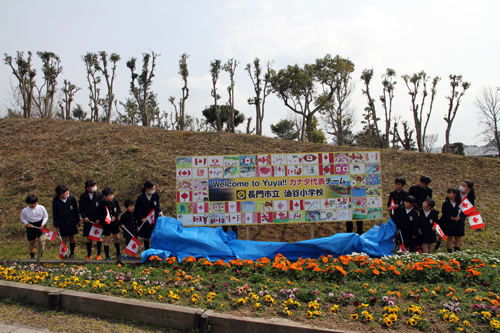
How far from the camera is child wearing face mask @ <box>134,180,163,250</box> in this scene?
6230 millimetres

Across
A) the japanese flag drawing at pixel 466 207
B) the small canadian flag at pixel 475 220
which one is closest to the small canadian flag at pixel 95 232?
the japanese flag drawing at pixel 466 207

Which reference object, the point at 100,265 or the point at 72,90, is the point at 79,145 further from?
the point at 72,90

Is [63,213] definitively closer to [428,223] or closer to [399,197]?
[399,197]

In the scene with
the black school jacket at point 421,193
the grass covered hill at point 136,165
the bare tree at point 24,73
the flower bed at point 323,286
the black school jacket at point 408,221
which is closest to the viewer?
the flower bed at point 323,286

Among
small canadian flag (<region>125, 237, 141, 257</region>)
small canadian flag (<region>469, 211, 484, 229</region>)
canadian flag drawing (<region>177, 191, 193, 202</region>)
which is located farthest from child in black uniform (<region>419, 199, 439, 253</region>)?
small canadian flag (<region>125, 237, 141, 257</region>)

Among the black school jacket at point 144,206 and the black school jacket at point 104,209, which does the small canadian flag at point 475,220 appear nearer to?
the black school jacket at point 144,206

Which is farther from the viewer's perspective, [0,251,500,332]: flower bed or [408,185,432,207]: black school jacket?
[408,185,432,207]: black school jacket

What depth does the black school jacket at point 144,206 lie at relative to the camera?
6.24 meters

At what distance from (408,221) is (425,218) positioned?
296 millimetres

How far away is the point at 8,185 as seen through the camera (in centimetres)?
1111

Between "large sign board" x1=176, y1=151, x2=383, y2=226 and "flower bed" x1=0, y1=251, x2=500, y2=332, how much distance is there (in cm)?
178

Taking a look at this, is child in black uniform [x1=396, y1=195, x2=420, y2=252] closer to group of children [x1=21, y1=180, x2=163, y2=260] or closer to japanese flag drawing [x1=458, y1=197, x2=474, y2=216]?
japanese flag drawing [x1=458, y1=197, x2=474, y2=216]

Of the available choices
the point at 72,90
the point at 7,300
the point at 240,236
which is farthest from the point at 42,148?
the point at 72,90

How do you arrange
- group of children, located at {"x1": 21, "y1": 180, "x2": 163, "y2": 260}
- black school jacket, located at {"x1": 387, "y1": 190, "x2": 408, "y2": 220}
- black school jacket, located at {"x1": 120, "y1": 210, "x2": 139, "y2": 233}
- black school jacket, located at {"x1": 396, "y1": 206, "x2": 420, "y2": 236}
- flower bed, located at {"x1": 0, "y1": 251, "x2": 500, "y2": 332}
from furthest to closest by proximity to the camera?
black school jacket, located at {"x1": 387, "y1": 190, "x2": 408, "y2": 220}, black school jacket, located at {"x1": 120, "y1": 210, "x2": 139, "y2": 233}, group of children, located at {"x1": 21, "y1": 180, "x2": 163, "y2": 260}, black school jacket, located at {"x1": 396, "y1": 206, "x2": 420, "y2": 236}, flower bed, located at {"x1": 0, "y1": 251, "x2": 500, "y2": 332}
